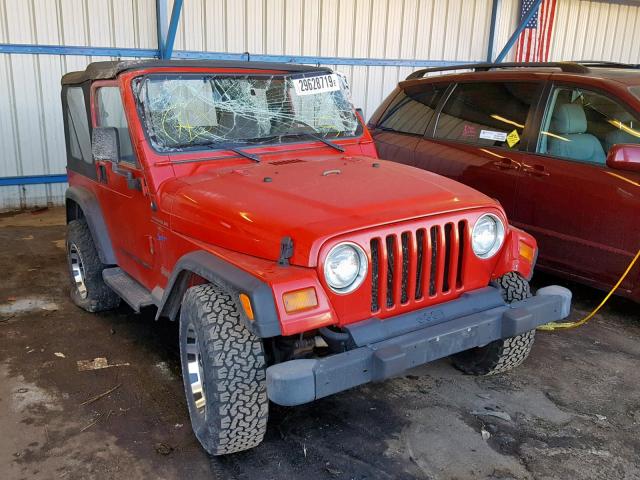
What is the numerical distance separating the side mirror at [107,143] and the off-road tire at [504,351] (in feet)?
7.29

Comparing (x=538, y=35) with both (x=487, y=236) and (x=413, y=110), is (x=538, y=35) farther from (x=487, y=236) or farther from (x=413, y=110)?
(x=487, y=236)

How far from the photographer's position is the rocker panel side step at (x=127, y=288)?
135 inches

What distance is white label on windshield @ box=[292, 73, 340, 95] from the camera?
12.1 feet

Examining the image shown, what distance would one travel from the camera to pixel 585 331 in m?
4.11

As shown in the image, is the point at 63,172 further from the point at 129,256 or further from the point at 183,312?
the point at 183,312

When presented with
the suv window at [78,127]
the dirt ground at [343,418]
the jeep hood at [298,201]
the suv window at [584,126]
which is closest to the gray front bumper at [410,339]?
the jeep hood at [298,201]

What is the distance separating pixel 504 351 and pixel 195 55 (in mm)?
6649

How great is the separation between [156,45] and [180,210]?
19.4ft

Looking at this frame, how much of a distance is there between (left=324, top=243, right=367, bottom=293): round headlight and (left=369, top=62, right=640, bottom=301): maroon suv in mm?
2195

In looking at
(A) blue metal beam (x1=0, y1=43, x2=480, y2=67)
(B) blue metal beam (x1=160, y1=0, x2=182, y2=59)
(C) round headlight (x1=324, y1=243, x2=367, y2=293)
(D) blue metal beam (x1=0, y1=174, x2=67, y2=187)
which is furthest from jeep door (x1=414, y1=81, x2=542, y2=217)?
(D) blue metal beam (x1=0, y1=174, x2=67, y2=187)

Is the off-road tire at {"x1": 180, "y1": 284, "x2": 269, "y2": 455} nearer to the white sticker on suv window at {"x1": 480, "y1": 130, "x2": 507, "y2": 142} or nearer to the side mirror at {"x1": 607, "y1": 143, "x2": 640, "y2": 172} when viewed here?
the side mirror at {"x1": 607, "y1": 143, "x2": 640, "y2": 172}

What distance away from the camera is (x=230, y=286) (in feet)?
7.72

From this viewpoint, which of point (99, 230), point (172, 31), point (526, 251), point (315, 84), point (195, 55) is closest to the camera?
point (526, 251)

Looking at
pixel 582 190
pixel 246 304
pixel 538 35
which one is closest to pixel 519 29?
pixel 538 35
